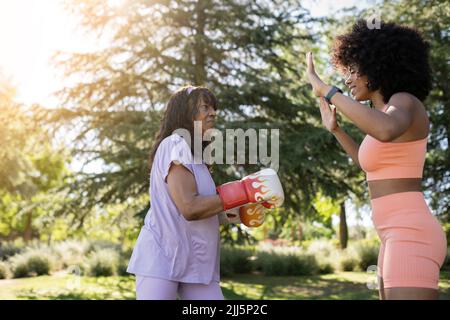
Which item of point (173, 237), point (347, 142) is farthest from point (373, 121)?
point (173, 237)

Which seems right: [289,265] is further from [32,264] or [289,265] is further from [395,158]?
[395,158]

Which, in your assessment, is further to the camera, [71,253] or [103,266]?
[71,253]

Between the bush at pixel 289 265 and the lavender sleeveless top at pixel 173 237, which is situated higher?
the lavender sleeveless top at pixel 173 237

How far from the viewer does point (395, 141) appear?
2.40m

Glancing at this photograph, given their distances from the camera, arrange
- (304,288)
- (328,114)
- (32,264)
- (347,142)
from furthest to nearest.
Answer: (32,264), (304,288), (347,142), (328,114)

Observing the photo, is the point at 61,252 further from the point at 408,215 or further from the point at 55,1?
the point at 408,215

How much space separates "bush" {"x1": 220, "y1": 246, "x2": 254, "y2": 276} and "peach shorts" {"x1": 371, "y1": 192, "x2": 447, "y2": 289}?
12.5m

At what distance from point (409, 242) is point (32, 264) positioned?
14.3 m

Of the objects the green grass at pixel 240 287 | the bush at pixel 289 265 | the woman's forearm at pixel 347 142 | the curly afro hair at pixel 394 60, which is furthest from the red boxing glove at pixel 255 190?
the bush at pixel 289 265

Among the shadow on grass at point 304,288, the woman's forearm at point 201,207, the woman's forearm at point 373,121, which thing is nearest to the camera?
the woman's forearm at point 373,121

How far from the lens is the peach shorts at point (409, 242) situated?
229cm

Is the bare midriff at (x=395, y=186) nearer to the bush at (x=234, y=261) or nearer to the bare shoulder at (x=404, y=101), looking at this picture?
the bare shoulder at (x=404, y=101)

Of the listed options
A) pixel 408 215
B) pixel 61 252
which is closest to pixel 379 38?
pixel 408 215
